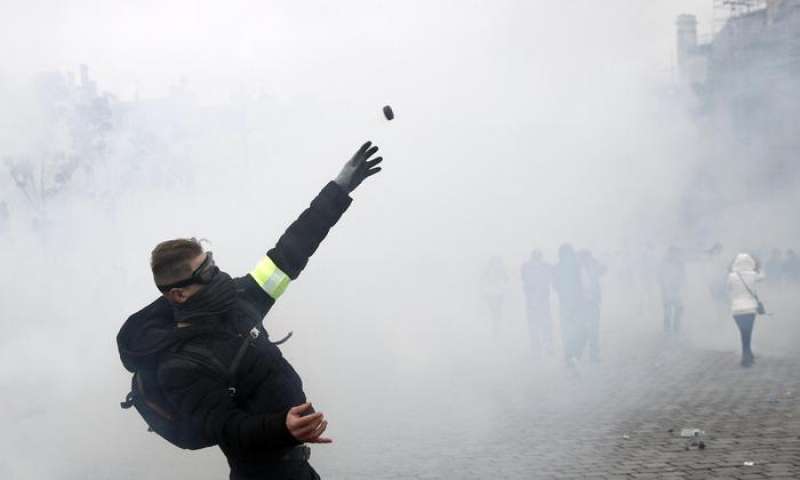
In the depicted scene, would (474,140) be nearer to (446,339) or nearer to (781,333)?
(446,339)

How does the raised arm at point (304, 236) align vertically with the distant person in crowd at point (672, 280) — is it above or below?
above

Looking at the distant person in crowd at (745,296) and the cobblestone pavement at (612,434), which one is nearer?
the cobblestone pavement at (612,434)

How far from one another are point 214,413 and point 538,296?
13.1 metres

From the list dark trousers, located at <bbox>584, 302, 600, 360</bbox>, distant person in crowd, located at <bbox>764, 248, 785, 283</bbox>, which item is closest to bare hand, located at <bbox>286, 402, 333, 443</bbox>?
dark trousers, located at <bbox>584, 302, 600, 360</bbox>

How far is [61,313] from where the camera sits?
992 centimetres

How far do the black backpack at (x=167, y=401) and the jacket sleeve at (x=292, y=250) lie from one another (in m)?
0.26

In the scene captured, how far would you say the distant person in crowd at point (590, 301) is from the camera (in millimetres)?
13547

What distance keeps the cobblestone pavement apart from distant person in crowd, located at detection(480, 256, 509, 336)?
554 cm

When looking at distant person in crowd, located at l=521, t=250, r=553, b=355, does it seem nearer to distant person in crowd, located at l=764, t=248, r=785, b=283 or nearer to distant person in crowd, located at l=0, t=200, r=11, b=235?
distant person in crowd, located at l=0, t=200, r=11, b=235

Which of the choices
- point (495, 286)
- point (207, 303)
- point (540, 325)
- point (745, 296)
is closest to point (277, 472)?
point (207, 303)

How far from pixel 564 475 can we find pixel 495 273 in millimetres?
10683

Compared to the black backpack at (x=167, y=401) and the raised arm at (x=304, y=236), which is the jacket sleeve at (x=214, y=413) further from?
the raised arm at (x=304, y=236)

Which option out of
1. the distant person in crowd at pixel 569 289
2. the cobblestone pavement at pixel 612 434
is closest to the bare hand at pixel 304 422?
the cobblestone pavement at pixel 612 434

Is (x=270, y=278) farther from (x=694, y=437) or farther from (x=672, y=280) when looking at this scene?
(x=672, y=280)
